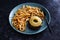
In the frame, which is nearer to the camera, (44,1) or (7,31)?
(7,31)

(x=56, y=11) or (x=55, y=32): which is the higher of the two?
(x=56, y=11)

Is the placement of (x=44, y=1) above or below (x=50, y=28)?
above

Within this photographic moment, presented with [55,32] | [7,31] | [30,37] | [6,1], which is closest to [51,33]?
[55,32]

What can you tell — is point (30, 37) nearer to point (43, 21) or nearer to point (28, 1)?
point (43, 21)

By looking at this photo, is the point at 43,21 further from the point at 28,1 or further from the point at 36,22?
the point at 28,1

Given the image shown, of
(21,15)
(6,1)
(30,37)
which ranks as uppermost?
(6,1)

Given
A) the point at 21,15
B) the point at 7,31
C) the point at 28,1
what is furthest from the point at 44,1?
the point at 7,31
